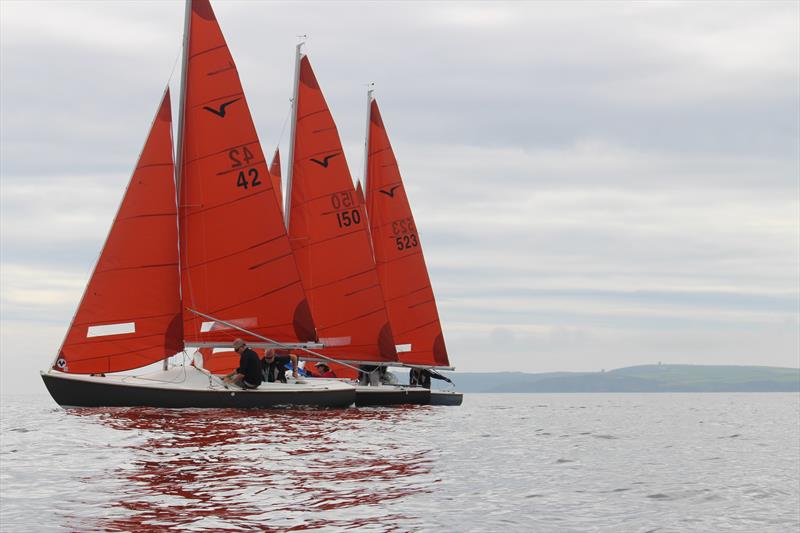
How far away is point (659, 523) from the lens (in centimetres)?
1391

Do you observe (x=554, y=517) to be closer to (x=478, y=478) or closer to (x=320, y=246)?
(x=478, y=478)

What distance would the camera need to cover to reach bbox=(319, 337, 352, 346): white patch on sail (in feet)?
131

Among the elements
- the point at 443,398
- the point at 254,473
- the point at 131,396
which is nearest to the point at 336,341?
the point at 443,398

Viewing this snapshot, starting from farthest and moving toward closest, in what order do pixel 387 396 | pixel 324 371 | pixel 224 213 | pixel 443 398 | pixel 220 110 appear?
pixel 443 398, pixel 324 371, pixel 387 396, pixel 220 110, pixel 224 213

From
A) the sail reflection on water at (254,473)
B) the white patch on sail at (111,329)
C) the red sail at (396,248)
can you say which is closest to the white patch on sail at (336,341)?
the red sail at (396,248)

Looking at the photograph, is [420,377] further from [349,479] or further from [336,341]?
[349,479]

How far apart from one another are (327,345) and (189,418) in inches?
530

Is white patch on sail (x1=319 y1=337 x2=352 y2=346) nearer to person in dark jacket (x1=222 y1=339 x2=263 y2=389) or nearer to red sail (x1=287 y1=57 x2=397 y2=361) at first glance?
red sail (x1=287 y1=57 x2=397 y2=361)

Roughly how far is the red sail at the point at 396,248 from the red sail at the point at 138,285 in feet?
46.8

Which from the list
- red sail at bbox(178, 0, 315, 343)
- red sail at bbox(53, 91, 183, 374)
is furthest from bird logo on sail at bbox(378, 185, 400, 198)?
red sail at bbox(53, 91, 183, 374)

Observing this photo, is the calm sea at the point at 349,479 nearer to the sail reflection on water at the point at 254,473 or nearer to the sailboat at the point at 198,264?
the sail reflection on water at the point at 254,473

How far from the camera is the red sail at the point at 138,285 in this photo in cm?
3050

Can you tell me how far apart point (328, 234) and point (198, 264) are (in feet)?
25.1

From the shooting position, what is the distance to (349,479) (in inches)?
645
